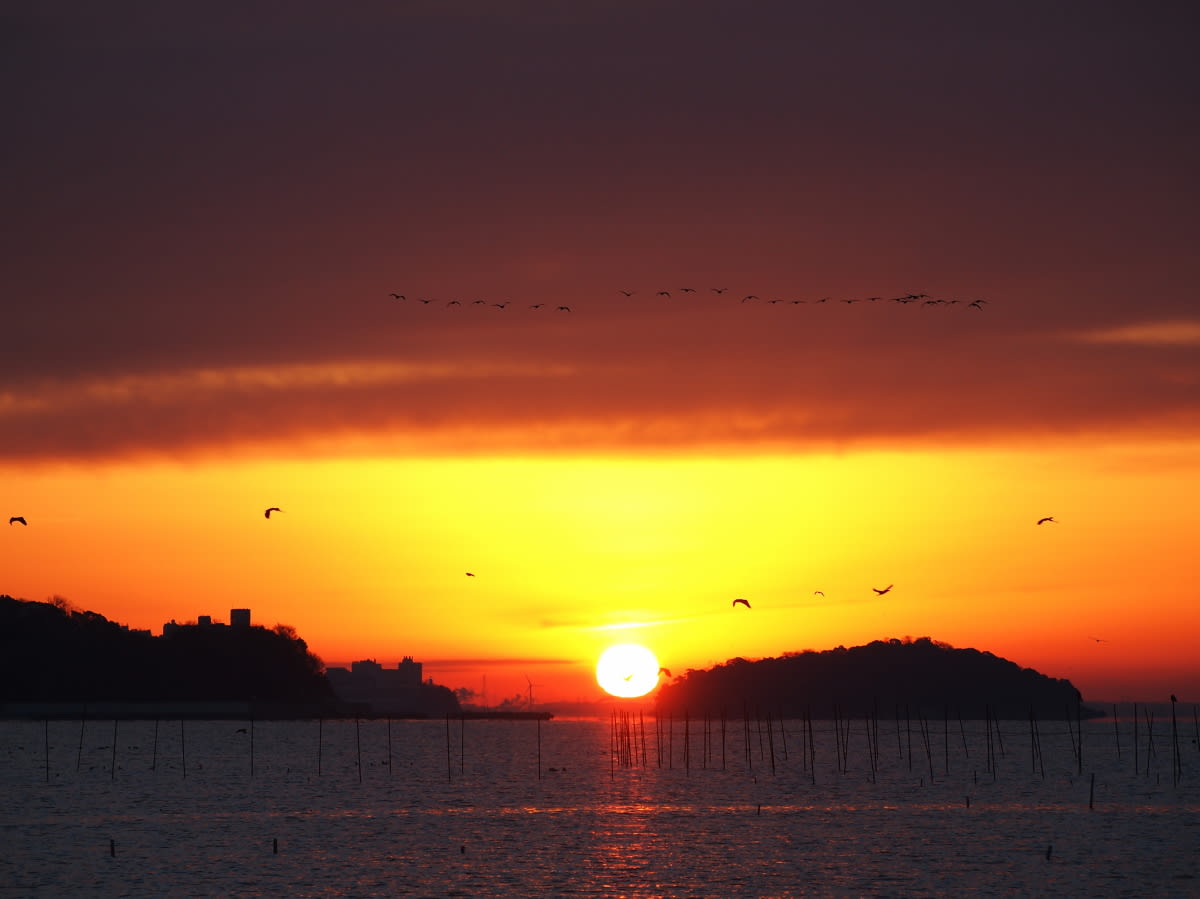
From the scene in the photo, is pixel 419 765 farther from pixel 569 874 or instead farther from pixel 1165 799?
pixel 569 874

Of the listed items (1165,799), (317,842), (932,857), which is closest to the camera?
(932,857)

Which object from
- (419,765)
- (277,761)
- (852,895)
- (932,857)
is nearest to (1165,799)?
(932,857)

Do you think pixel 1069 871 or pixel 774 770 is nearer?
pixel 1069 871

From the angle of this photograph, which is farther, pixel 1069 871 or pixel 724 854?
pixel 724 854

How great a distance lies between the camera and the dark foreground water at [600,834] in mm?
61469

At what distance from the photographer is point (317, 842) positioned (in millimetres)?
77000

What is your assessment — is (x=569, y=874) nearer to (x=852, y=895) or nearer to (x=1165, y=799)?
(x=852, y=895)

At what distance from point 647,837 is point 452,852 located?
1264 cm

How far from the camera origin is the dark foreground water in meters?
61.5

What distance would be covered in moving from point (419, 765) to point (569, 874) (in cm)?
10828

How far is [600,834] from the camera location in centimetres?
8188

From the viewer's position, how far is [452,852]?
72438 mm

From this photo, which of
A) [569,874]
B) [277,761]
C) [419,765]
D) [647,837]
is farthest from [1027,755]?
[569,874]

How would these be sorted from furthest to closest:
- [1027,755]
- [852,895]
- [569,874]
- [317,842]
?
[1027,755] → [317,842] → [569,874] → [852,895]
